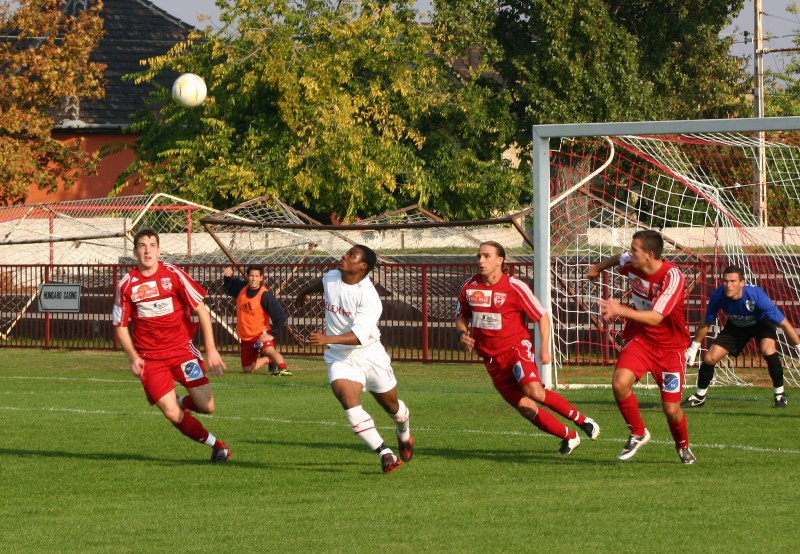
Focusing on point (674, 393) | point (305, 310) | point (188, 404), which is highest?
point (305, 310)

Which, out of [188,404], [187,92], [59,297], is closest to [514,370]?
[188,404]

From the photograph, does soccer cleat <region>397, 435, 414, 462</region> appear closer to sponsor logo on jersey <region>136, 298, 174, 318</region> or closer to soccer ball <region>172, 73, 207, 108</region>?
sponsor logo on jersey <region>136, 298, 174, 318</region>

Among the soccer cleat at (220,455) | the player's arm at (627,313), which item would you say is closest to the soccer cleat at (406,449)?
the soccer cleat at (220,455)

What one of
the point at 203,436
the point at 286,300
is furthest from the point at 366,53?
the point at 203,436

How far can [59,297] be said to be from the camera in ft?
78.9

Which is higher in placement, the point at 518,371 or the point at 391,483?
the point at 518,371

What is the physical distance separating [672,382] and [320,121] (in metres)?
22.0

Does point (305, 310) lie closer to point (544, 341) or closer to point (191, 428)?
point (191, 428)

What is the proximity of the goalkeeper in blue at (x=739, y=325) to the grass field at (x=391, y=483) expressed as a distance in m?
0.34

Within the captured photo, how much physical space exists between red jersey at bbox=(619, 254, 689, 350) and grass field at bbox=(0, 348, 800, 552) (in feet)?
3.29

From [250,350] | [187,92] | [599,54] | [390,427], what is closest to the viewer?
[390,427]

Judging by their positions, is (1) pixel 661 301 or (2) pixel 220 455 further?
(2) pixel 220 455

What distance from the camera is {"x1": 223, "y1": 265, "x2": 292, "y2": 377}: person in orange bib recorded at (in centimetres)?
1883

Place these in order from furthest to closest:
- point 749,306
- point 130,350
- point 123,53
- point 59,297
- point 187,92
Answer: point 123,53 → point 59,297 → point 187,92 → point 749,306 → point 130,350
